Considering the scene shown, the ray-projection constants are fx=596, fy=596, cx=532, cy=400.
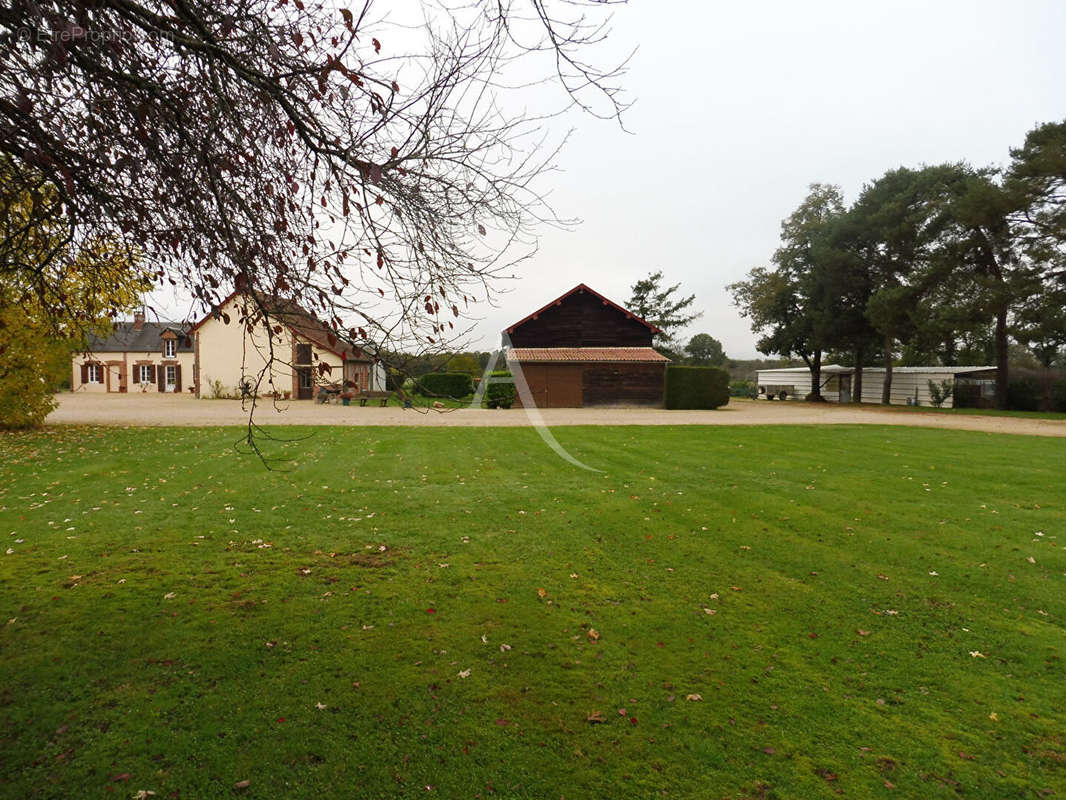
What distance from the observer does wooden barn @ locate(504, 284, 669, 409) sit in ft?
102

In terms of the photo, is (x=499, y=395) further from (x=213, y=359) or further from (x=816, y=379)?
(x=816, y=379)

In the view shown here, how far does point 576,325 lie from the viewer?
32.5 metres

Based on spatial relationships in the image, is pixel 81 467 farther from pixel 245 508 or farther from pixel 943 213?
pixel 943 213

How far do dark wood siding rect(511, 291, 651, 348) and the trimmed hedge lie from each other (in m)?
3.92

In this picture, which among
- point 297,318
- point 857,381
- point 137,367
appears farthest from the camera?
point 137,367

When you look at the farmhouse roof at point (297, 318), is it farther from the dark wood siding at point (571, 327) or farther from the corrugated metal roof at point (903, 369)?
the corrugated metal roof at point (903, 369)

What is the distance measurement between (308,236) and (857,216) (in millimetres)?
40578

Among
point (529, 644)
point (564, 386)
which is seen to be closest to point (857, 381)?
point (564, 386)

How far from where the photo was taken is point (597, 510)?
782 cm

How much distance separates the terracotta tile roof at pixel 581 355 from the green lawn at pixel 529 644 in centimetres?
2248

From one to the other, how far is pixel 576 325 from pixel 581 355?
1957mm

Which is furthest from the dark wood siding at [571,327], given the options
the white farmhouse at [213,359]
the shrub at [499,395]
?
the white farmhouse at [213,359]

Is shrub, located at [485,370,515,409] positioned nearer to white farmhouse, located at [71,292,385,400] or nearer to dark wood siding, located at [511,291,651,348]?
dark wood siding, located at [511,291,651,348]

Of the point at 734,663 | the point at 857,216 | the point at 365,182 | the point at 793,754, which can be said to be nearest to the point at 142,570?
the point at 365,182
